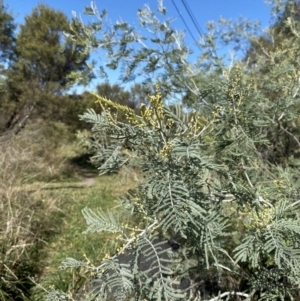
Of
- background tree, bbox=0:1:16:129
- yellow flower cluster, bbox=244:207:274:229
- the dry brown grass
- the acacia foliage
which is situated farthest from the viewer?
background tree, bbox=0:1:16:129

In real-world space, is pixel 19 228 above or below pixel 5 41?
below

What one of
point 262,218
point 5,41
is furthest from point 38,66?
point 262,218

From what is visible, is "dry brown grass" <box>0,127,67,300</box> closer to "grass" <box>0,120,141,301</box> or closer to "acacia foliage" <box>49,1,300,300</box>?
"grass" <box>0,120,141,301</box>

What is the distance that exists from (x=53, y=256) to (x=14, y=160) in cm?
283

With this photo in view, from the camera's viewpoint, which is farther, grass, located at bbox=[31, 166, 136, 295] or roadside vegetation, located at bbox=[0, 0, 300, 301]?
grass, located at bbox=[31, 166, 136, 295]

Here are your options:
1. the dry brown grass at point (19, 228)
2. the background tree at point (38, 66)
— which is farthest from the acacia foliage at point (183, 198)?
the background tree at point (38, 66)

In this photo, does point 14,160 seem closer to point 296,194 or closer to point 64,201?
point 64,201

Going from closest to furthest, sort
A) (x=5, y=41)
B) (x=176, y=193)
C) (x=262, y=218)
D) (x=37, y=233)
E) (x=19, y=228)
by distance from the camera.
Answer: (x=176, y=193)
(x=262, y=218)
(x=19, y=228)
(x=37, y=233)
(x=5, y=41)

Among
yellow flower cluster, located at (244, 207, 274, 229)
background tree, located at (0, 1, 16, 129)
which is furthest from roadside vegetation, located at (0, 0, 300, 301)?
background tree, located at (0, 1, 16, 129)

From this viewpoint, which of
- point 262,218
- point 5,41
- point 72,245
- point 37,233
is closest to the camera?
point 262,218

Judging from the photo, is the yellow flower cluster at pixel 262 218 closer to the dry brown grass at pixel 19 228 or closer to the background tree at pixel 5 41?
the dry brown grass at pixel 19 228

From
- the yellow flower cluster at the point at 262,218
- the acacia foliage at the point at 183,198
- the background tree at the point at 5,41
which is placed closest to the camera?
the acacia foliage at the point at 183,198

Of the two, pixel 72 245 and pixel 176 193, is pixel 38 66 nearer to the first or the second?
pixel 72 245

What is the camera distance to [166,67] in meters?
2.85
